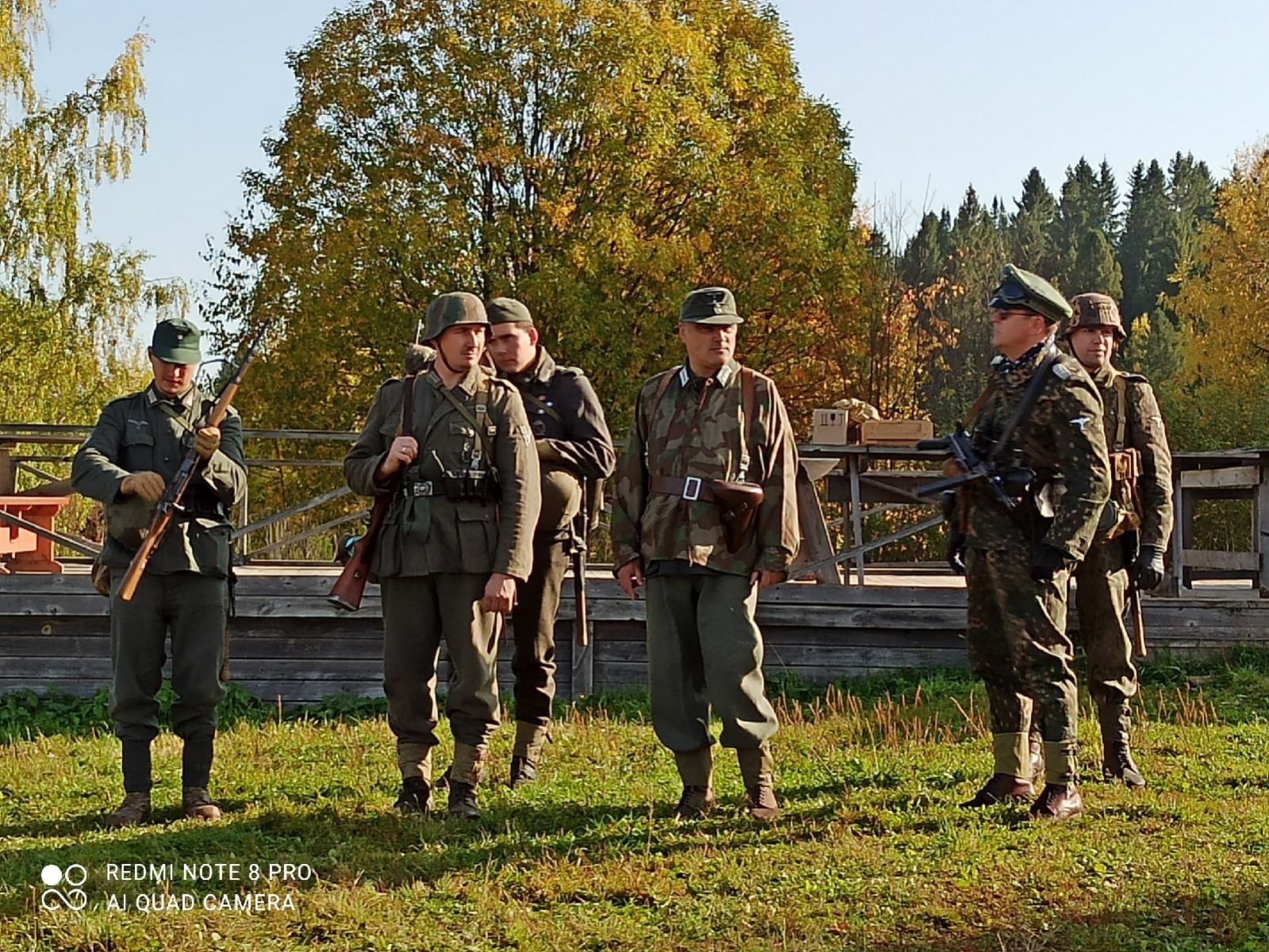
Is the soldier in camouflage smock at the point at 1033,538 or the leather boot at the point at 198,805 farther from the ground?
the soldier in camouflage smock at the point at 1033,538

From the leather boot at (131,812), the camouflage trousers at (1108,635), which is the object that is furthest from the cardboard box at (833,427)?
the leather boot at (131,812)

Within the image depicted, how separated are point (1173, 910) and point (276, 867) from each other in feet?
10.3

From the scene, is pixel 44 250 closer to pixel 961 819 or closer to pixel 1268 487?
pixel 1268 487

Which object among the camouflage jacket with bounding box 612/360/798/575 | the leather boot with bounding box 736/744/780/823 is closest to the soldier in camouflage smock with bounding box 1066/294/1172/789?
the camouflage jacket with bounding box 612/360/798/575

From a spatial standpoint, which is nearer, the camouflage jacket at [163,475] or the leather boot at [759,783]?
the leather boot at [759,783]

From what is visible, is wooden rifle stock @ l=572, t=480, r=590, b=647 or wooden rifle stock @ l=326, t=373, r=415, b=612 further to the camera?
wooden rifle stock @ l=572, t=480, r=590, b=647

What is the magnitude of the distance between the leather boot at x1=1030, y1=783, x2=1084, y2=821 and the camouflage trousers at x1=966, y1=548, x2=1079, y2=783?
3 cm

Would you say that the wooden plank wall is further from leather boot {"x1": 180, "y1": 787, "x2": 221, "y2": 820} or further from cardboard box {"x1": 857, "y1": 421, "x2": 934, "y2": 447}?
leather boot {"x1": 180, "y1": 787, "x2": 221, "y2": 820}

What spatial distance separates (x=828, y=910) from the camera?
4.90 meters

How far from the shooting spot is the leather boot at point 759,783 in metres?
5.99

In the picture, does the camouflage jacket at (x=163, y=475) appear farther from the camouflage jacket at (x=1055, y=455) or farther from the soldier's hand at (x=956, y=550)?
the camouflage jacket at (x=1055, y=455)

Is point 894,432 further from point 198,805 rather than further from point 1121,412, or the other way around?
point 198,805

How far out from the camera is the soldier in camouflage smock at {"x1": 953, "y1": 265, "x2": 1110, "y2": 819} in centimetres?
589

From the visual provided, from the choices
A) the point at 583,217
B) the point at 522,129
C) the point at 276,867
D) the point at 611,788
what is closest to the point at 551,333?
the point at 583,217
